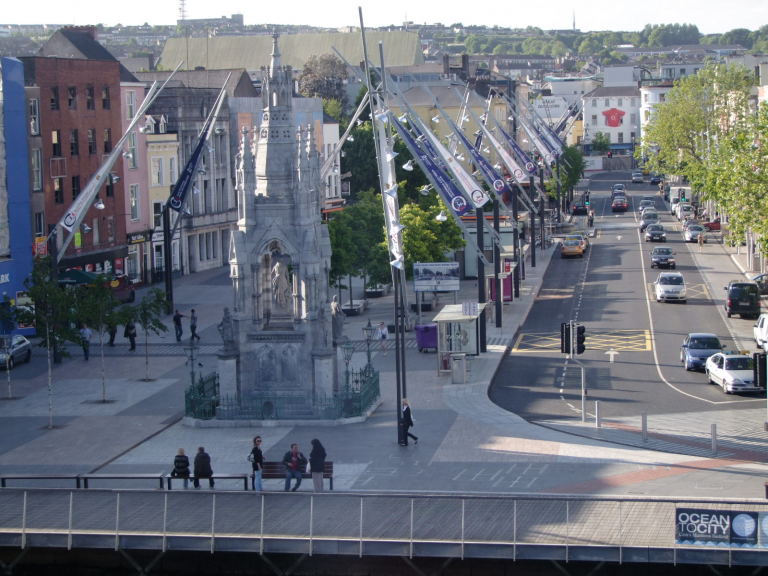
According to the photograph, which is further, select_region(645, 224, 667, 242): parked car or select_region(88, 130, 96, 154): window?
select_region(645, 224, 667, 242): parked car

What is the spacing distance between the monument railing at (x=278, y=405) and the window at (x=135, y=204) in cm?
3345

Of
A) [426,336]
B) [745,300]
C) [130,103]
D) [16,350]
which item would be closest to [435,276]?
[426,336]

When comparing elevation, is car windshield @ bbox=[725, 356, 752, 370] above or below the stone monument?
below

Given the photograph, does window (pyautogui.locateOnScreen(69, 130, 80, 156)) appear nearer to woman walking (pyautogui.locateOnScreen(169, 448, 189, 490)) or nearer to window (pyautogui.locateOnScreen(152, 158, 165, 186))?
window (pyautogui.locateOnScreen(152, 158, 165, 186))

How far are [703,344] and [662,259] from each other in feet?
87.4

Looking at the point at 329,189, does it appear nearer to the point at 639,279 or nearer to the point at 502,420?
the point at 639,279

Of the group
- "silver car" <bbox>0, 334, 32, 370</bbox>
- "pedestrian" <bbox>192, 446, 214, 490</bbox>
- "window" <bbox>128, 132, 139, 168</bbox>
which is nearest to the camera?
"pedestrian" <bbox>192, 446, 214, 490</bbox>

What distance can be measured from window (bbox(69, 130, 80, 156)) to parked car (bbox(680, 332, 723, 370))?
3284 centimetres

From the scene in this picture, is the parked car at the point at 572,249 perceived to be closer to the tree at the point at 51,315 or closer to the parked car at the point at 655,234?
the parked car at the point at 655,234

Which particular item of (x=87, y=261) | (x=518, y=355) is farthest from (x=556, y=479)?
(x=87, y=261)

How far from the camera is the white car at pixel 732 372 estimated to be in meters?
34.0

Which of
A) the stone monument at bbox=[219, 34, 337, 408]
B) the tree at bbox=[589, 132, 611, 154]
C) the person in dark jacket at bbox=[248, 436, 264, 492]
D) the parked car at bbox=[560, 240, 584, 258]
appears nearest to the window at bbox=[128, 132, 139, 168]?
the parked car at bbox=[560, 240, 584, 258]

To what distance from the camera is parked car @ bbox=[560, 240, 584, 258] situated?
7262cm

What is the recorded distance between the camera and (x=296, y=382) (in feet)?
103
